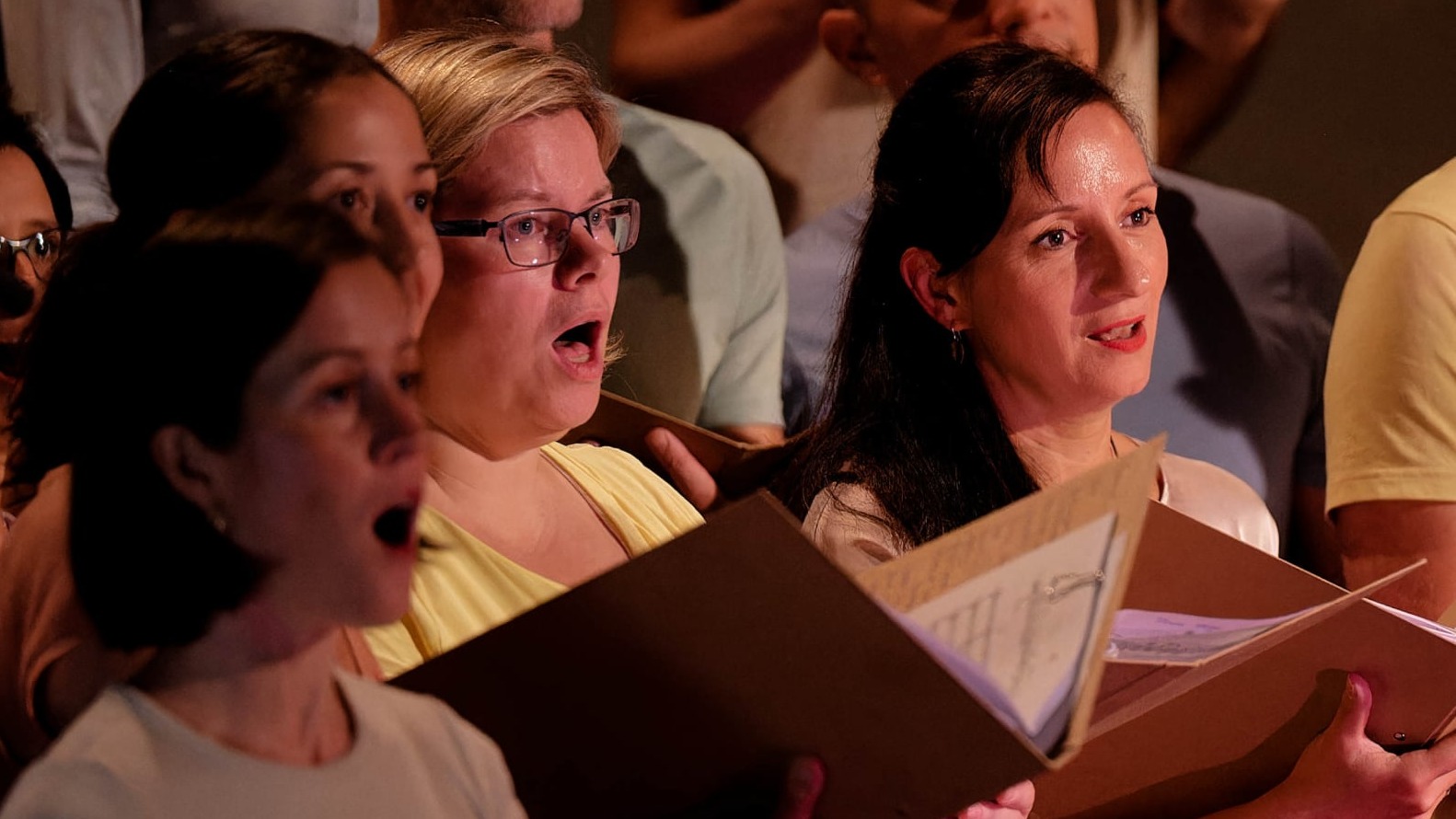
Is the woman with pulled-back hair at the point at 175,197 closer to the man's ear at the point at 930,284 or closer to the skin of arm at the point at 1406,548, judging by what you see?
the man's ear at the point at 930,284

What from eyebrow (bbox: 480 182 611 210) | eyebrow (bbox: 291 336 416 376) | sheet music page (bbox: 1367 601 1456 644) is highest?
eyebrow (bbox: 291 336 416 376)

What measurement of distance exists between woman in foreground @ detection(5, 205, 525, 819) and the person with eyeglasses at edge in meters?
0.41

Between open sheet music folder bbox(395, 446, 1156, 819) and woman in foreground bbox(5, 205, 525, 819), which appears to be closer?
woman in foreground bbox(5, 205, 525, 819)

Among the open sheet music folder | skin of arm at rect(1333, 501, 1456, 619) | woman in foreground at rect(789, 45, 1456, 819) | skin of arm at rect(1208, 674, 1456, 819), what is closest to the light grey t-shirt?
the open sheet music folder

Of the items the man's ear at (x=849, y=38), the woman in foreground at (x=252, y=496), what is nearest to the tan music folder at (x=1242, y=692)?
the woman in foreground at (x=252, y=496)

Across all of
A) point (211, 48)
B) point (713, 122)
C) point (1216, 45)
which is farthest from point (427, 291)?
point (1216, 45)

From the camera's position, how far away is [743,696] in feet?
3.36

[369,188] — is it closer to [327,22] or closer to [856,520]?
[856,520]

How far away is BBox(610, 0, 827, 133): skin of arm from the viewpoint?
2438mm

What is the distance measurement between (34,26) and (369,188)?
1.05 metres

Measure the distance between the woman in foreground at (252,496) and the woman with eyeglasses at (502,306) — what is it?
0.45 metres

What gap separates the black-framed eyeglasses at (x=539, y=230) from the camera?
136cm

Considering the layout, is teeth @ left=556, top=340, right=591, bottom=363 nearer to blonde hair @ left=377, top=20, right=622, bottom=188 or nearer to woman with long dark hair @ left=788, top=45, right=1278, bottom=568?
blonde hair @ left=377, top=20, right=622, bottom=188

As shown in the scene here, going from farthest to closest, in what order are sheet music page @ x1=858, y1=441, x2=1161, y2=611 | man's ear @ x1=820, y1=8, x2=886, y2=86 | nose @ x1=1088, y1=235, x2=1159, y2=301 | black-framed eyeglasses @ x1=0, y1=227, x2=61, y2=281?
man's ear @ x1=820, y1=8, x2=886, y2=86
nose @ x1=1088, y1=235, x2=1159, y2=301
black-framed eyeglasses @ x1=0, y1=227, x2=61, y2=281
sheet music page @ x1=858, y1=441, x2=1161, y2=611
